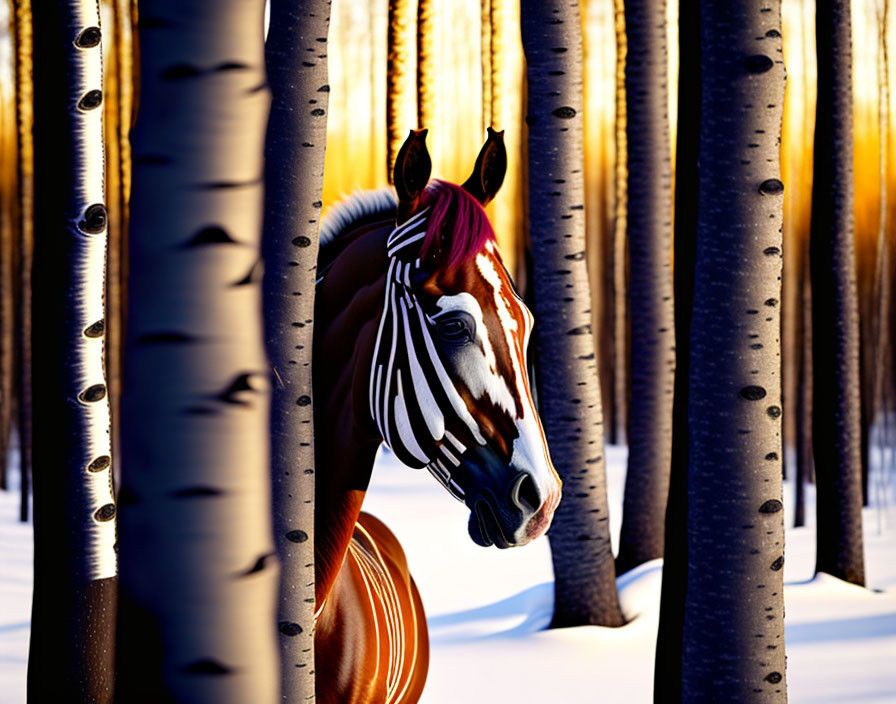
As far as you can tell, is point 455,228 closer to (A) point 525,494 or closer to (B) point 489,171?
(B) point 489,171

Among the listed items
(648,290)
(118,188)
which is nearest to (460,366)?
(648,290)

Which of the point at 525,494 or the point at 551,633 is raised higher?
the point at 525,494

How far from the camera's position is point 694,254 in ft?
11.2

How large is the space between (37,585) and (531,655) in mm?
3107

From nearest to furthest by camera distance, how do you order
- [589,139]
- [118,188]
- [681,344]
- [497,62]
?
[681,344] < [497,62] < [118,188] < [589,139]

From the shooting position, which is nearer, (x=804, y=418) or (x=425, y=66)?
(x=425, y=66)

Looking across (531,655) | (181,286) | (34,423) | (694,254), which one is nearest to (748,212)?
(694,254)

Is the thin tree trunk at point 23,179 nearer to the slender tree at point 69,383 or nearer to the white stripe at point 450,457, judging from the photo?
the slender tree at point 69,383

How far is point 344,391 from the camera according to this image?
9.94 feet

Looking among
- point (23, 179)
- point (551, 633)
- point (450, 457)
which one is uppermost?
point (23, 179)

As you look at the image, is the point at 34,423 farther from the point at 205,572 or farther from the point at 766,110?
the point at 766,110

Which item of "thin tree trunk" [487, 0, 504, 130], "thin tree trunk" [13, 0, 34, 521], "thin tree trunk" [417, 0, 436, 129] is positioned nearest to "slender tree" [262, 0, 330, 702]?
"thin tree trunk" [417, 0, 436, 129]

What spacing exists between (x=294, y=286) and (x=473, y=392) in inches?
29.8

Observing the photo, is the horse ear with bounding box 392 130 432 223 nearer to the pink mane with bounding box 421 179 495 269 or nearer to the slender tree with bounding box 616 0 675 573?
the pink mane with bounding box 421 179 495 269
